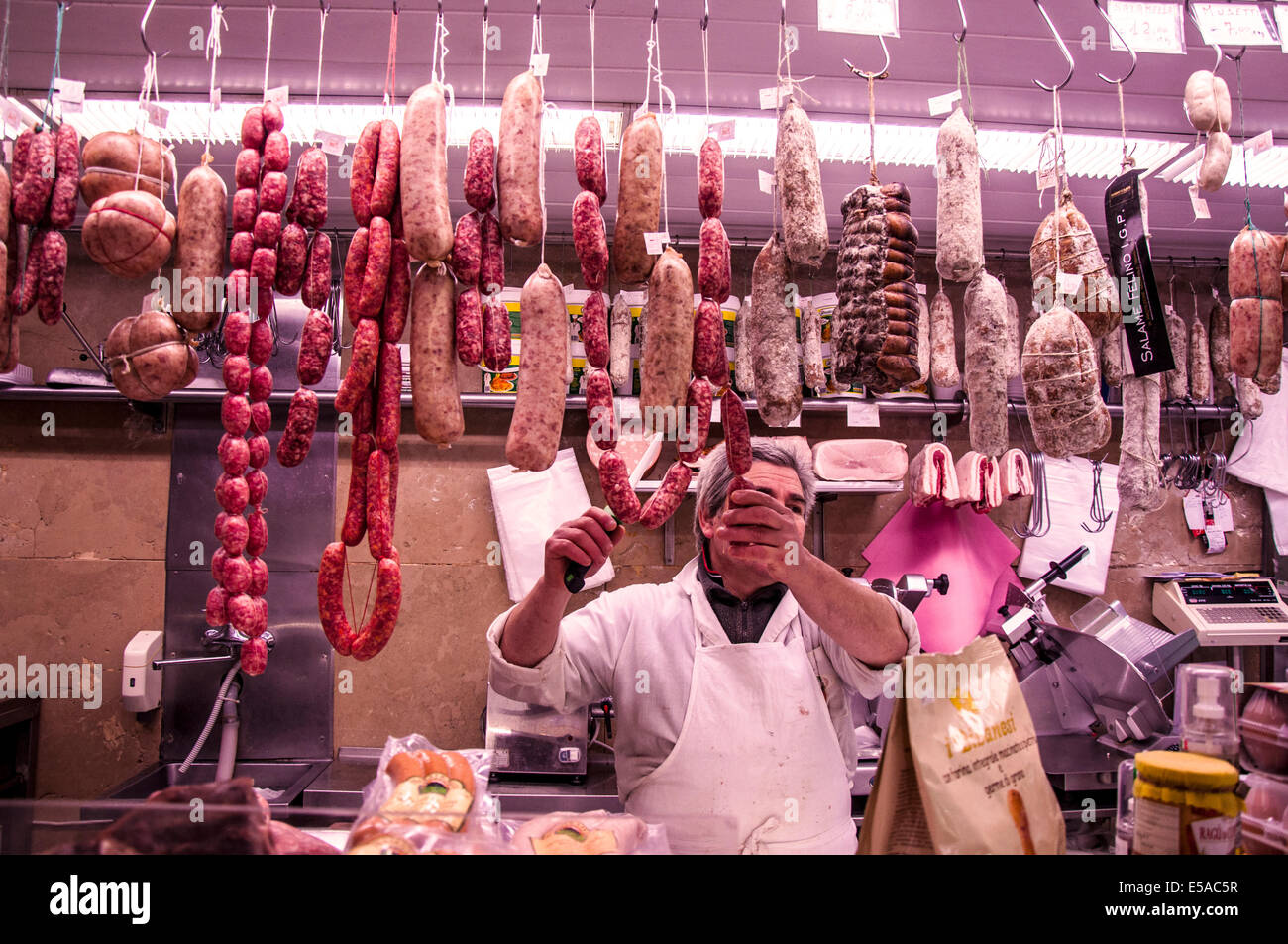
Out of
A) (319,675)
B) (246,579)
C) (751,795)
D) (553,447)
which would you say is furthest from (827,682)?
(319,675)

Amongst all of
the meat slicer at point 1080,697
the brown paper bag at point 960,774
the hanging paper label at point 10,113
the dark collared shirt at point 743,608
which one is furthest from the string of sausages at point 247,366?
the meat slicer at point 1080,697

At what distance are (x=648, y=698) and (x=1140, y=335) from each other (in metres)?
1.96

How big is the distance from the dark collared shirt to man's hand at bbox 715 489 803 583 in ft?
1.85

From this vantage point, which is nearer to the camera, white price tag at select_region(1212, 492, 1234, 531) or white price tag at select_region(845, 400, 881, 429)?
white price tag at select_region(845, 400, 881, 429)

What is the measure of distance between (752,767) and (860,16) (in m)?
2.23

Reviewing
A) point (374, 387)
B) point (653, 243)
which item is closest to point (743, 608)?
point (653, 243)

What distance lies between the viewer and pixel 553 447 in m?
1.86

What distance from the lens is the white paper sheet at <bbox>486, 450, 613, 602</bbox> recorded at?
194 inches

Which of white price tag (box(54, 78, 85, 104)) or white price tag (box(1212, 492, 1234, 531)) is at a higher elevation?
white price tag (box(54, 78, 85, 104))

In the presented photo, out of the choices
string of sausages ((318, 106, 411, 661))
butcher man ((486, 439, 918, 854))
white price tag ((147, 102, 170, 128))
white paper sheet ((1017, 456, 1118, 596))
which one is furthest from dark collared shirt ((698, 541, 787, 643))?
white paper sheet ((1017, 456, 1118, 596))

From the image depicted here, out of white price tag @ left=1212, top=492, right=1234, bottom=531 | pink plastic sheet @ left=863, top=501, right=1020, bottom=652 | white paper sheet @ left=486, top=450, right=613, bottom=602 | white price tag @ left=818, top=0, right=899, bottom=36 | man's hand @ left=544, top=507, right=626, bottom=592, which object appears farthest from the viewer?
white price tag @ left=1212, top=492, right=1234, bottom=531

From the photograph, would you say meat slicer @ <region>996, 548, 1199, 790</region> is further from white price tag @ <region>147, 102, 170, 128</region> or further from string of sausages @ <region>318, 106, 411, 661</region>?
white price tag @ <region>147, 102, 170, 128</region>

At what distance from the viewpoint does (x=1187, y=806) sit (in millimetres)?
1366
